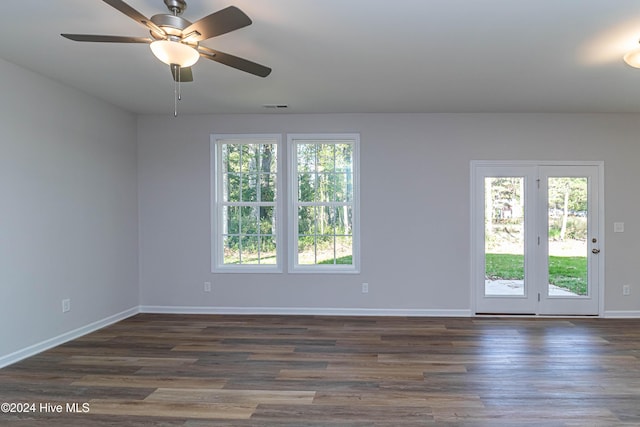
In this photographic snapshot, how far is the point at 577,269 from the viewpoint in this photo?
191 inches

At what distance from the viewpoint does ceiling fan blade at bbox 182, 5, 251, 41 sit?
1929 millimetres

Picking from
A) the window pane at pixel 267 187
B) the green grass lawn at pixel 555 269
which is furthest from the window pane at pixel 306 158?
the green grass lawn at pixel 555 269

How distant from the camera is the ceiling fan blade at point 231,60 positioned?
234 centimetres

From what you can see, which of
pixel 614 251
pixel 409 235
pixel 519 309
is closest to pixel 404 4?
pixel 409 235

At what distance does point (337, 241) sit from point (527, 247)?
2.46m

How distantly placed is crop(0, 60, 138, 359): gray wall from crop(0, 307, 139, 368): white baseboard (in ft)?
0.15

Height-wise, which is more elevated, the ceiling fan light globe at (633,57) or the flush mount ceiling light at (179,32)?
the ceiling fan light globe at (633,57)

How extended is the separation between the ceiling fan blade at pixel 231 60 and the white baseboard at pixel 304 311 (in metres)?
3.28

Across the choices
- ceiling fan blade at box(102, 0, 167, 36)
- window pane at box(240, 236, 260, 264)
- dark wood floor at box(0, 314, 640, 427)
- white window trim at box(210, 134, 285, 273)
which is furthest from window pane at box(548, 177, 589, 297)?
ceiling fan blade at box(102, 0, 167, 36)

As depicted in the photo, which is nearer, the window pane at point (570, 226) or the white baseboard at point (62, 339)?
the white baseboard at point (62, 339)

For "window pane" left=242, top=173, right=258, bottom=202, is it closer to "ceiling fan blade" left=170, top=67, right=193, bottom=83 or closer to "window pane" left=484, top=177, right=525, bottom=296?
"ceiling fan blade" left=170, top=67, right=193, bottom=83

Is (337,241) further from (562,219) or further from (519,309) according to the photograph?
(562,219)

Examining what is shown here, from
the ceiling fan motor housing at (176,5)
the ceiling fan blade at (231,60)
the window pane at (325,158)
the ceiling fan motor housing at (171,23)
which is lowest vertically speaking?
the window pane at (325,158)

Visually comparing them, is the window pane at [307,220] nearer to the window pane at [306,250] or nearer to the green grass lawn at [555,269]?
the window pane at [306,250]
